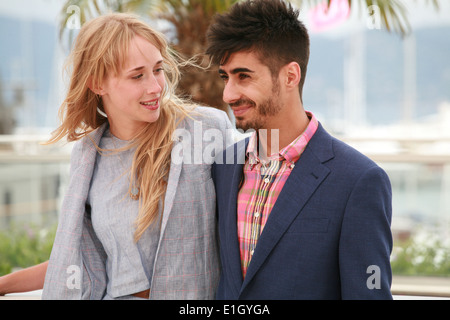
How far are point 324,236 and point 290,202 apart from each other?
0.16 metres

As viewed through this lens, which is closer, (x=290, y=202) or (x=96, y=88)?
(x=290, y=202)

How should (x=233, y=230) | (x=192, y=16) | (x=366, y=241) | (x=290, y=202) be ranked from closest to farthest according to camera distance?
(x=366, y=241) → (x=290, y=202) → (x=233, y=230) → (x=192, y=16)

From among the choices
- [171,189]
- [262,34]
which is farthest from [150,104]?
[262,34]

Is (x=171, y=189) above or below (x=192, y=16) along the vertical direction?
below

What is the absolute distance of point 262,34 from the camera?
5.77 feet

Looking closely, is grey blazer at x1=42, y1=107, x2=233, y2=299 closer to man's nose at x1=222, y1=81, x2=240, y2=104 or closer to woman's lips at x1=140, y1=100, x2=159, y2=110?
woman's lips at x1=140, y1=100, x2=159, y2=110

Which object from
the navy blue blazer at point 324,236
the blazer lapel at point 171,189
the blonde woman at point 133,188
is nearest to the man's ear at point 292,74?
the navy blue blazer at point 324,236

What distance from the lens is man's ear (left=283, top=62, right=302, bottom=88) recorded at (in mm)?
1799

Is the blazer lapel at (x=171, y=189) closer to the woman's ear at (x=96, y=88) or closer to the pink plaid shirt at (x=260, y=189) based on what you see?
the pink plaid shirt at (x=260, y=189)

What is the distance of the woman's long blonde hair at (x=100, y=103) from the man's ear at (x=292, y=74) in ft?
1.69

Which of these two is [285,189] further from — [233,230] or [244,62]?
[244,62]

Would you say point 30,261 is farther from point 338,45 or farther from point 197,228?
point 338,45
